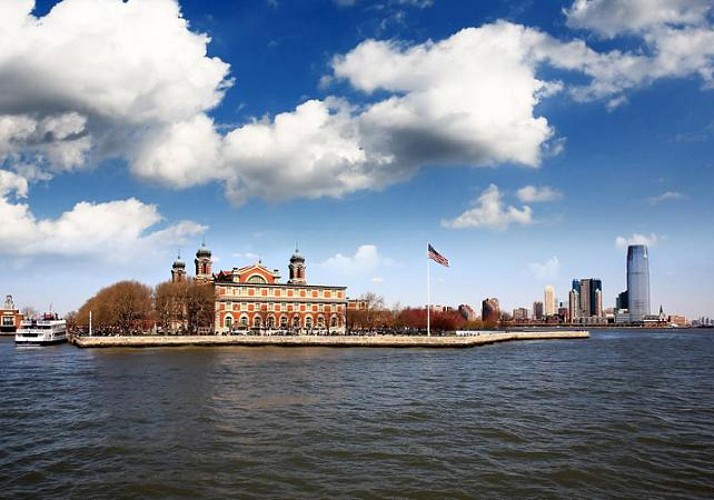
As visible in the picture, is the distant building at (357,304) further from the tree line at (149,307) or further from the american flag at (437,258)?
the american flag at (437,258)

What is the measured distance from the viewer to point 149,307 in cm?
10875

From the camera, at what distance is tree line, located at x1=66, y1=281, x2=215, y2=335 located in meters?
105

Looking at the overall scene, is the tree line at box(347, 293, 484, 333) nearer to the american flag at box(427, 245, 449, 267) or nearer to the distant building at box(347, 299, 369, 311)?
the distant building at box(347, 299, 369, 311)

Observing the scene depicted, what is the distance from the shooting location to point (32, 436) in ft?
81.9

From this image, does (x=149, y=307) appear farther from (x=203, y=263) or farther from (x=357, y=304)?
(x=357, y=304)

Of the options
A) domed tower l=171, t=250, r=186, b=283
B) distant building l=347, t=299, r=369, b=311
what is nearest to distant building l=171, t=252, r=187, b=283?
domed tower l=171, t=250, r=186, b=283

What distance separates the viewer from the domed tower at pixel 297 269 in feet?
455

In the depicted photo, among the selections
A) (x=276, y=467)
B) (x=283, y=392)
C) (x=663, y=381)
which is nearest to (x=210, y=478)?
(x=276, y=467)

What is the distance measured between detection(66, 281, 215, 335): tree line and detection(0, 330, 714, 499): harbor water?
60.9 metres

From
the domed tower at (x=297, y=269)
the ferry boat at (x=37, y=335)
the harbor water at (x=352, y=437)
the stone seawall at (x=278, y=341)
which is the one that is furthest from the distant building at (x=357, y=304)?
the harbor water at (x=352, y=437)

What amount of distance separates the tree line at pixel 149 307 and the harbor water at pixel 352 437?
2398 inches

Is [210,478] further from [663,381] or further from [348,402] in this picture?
[663,381]

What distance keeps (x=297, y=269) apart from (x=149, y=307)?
40.1 meters

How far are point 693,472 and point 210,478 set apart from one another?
1672 cm
